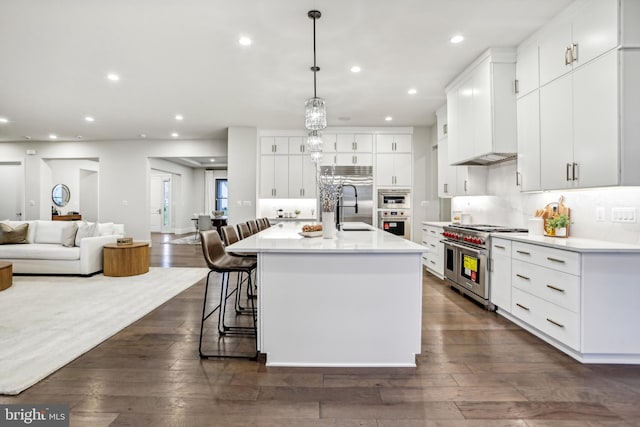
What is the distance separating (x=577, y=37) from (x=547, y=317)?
7.60 feet

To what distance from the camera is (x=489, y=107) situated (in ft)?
12.1

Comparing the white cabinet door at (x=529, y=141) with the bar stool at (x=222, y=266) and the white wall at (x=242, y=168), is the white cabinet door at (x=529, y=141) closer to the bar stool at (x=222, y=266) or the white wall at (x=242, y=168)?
the bar stool at (x=222, y=266)

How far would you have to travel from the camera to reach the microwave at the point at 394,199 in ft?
22.6

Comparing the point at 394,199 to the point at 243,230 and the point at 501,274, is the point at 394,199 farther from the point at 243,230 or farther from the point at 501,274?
the point at 243,230

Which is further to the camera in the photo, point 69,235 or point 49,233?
point 49,233

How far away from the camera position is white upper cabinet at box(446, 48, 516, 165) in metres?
3.63

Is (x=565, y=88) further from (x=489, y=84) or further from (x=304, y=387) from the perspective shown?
(x=304, y=387)

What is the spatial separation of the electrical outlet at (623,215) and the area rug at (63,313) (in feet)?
14.1

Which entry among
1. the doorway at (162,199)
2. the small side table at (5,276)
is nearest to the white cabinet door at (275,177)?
the small side table at (5,276)

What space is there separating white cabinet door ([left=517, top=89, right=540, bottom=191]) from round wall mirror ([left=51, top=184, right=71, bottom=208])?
12.7 meters

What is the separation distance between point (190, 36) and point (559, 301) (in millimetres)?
4135

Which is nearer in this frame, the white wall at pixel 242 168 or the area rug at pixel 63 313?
the area rug at pixel 63 313

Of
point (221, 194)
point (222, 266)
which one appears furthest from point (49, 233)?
point (221, 194)

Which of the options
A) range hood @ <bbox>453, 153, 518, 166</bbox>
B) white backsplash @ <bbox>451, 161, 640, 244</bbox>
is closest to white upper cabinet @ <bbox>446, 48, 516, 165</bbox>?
range hood @ <bbox>453, 153, 518, 166</bbox>
